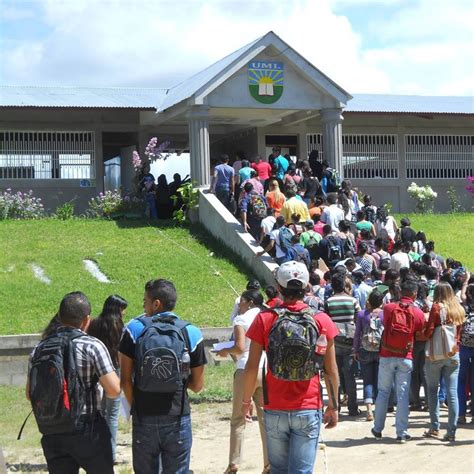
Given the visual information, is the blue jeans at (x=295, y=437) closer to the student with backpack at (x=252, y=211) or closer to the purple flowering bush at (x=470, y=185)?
the student with backpack at (x=252, y=211)

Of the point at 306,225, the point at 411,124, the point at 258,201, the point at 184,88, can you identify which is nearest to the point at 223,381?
the point at 306,225

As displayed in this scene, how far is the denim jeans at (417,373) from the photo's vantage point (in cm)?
1165

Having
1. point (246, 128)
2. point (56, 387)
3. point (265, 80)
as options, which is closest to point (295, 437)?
point (56, 387)

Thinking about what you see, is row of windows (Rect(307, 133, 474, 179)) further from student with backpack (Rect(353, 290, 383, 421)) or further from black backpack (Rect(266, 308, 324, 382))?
black backpack (Rect(266, 308, 324, 382))

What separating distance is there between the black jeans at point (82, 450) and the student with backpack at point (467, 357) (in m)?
5.51

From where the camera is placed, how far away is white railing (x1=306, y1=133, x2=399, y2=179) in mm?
28641

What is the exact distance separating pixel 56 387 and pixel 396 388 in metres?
4.94

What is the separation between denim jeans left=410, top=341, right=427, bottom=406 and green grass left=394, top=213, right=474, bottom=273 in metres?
8.86

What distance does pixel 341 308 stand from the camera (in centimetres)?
1152

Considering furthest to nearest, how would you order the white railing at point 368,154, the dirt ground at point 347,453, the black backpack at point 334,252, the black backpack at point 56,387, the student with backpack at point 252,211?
1. the white railing at point 368,154
2. the student with backpack at point 252,211
3. the black backpack at point 334,252
4. the dirt ground at point 347,453
5. the black backpack at point 56,387

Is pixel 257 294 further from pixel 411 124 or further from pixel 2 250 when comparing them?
pixel 411 124

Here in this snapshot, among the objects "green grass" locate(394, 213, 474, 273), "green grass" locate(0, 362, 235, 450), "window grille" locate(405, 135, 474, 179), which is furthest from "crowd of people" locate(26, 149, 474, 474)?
"window grille" locate(405, 135, 474, 179)

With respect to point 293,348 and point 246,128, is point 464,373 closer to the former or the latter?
point 293,348

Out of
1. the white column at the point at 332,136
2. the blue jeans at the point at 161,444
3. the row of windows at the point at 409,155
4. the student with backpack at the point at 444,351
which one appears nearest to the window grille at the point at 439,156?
the row of windows at the point at 409,155
